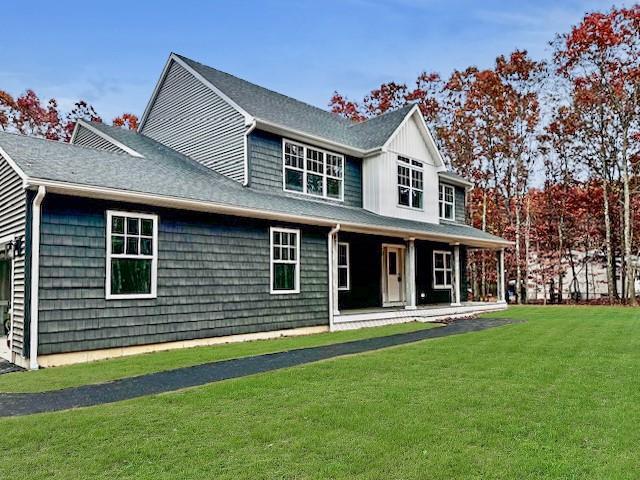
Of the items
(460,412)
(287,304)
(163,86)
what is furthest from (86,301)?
(163,86)

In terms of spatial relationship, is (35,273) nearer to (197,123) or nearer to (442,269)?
(197,123)

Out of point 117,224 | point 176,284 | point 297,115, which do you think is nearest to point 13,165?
point 117,224

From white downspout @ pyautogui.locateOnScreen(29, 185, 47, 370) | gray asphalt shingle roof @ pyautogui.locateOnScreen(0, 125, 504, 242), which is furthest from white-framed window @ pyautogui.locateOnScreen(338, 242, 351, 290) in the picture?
white downspout @ pyautogui.locateOnScreen(29, 185, 47, 370)

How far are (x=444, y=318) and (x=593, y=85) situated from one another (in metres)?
15.7

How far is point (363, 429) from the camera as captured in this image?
4.64 meters

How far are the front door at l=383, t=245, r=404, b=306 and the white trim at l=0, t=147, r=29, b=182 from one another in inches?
488

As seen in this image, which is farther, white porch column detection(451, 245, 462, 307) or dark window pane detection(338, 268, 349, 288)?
white porch column detection(451, 245, 462, 307)

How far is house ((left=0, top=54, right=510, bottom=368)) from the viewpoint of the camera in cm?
866

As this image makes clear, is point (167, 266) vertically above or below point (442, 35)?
below

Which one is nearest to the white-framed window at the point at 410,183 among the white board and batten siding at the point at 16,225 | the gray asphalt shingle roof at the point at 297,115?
the gray asphalt shingle roof at the point at 297,115

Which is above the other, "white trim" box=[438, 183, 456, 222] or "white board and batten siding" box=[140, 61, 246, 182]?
"white board and batten siding" box=[140, 61, 246, 182]

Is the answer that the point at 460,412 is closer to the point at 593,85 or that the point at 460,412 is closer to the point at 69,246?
the point at 69,246

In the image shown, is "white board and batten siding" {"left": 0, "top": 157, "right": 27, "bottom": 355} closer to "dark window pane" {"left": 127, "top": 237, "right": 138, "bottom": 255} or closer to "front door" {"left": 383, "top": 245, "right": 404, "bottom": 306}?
"dark window pane" {"left": 127, "top": 237, "right": 138, "bottom": 255}

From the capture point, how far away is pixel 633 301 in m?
22.9
